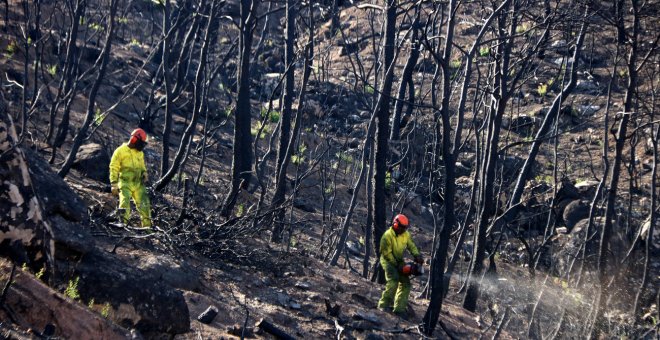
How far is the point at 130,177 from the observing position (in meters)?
10.6

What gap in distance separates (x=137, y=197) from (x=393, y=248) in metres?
3.47

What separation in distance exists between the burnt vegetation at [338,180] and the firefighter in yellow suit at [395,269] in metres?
0.40

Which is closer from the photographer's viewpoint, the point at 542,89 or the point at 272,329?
the point at 272,329

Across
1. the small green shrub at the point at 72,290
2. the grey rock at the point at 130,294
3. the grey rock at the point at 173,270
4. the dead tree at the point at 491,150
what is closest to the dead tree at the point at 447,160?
the dead tree at the point at 491,150

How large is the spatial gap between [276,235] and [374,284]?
2.54 meters

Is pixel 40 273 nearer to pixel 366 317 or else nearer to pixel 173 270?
pixel 173 270

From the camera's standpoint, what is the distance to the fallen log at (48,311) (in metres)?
4.61

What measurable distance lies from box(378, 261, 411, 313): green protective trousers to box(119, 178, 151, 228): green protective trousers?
127 inches

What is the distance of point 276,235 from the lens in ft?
47.7

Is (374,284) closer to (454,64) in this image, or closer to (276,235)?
(276,235)

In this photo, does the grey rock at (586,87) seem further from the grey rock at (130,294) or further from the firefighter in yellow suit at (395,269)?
the grey rock at (130,294)

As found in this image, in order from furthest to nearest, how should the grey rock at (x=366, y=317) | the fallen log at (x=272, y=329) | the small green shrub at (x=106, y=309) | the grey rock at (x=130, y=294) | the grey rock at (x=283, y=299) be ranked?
1. the grey rock at (x=366, y=317)
2. the grey rock at (x=283, y=299)
3. the fallen log at (x=272, y=329)
4. the grey rock at (x=130, y=294)
5. the small green shrub at (x=106, y=309)

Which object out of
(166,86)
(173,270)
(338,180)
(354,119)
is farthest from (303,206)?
(173,270)

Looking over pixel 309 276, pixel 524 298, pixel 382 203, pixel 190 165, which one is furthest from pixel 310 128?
pixel 309 276
